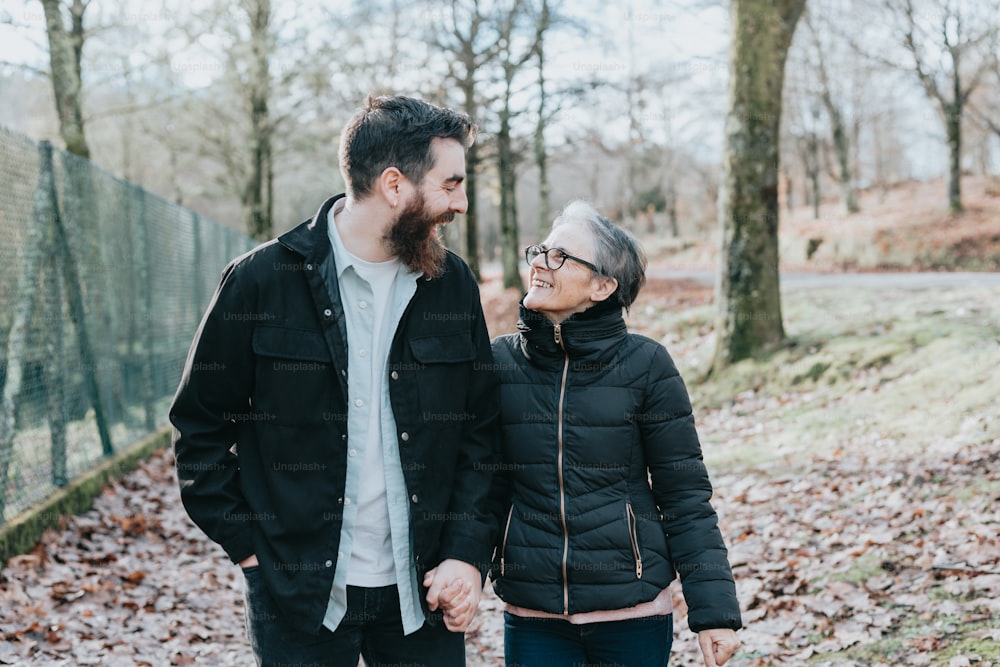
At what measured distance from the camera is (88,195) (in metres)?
7.72

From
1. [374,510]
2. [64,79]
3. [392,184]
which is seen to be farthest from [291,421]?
[64,79]

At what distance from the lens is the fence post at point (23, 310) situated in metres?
5.65

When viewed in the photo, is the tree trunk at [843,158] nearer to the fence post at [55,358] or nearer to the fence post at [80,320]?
the fence post at [80,320]

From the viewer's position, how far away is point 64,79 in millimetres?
10617

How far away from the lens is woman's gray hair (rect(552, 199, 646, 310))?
2.96 metres

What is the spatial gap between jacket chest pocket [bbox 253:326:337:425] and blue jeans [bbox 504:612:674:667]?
966mm

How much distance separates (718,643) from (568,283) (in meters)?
1.19

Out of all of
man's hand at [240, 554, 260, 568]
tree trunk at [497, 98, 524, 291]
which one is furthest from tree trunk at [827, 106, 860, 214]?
man's hand at [240, 554, 260, 568]

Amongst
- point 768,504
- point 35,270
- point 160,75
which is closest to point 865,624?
point 768,504

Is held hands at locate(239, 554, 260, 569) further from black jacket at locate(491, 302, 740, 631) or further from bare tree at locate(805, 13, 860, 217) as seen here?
bare tree at locate(805, 13, 860, 217)

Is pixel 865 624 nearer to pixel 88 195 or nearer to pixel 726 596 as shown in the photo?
pixel 726 596

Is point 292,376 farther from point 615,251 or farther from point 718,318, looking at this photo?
point 718,318

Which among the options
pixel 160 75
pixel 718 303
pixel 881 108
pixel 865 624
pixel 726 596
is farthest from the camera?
pixel 881 108

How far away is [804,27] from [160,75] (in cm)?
2183
